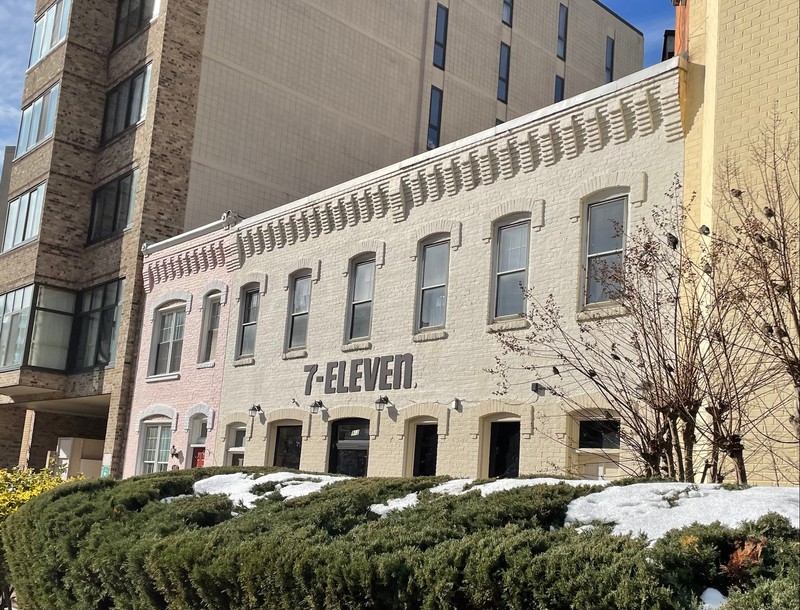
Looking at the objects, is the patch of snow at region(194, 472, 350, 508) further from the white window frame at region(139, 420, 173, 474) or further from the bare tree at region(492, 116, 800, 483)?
the white window frame at region(139, 420, 173, 474)

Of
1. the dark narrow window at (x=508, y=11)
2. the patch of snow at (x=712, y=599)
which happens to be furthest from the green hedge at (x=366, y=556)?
the dark narrow window at (x=508, y=11)

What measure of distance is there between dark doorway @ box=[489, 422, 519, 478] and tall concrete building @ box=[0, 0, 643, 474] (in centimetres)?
1369

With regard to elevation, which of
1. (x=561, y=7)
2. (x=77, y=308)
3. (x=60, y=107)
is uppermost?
(x=561, y=7)

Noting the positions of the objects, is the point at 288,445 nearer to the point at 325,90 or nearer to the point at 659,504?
the point at 325,90

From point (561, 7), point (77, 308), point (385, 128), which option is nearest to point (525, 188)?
point (385, 128)

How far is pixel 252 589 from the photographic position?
752cm

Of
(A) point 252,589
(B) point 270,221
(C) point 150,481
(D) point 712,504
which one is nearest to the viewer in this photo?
(D) point 712,504

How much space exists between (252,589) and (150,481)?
4.96 m

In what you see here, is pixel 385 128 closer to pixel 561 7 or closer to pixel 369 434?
pixel 561 7

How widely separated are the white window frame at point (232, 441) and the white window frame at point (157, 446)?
Result: 2669mm

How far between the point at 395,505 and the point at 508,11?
29.6 meters

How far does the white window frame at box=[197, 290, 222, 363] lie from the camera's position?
23.7 meters

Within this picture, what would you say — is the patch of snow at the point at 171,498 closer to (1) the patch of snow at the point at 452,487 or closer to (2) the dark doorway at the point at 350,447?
(1) the patch of snow at the point at 452,487

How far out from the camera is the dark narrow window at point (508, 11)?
34719 mm
